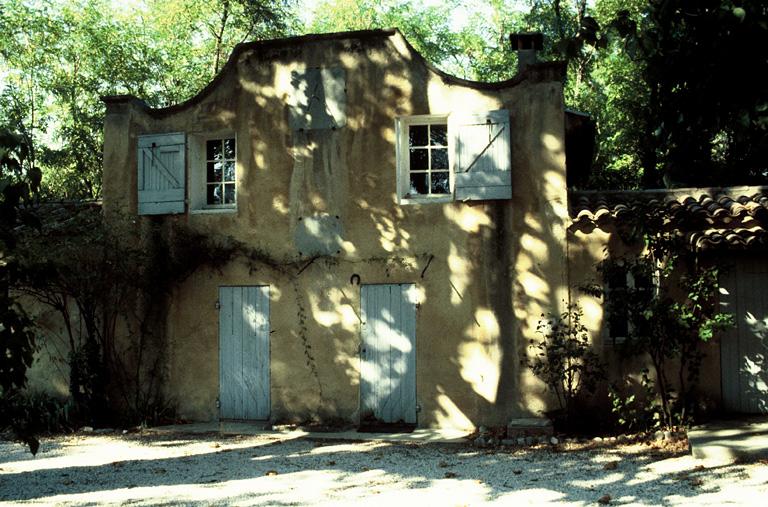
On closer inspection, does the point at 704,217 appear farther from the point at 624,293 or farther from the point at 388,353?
the point at 388,353

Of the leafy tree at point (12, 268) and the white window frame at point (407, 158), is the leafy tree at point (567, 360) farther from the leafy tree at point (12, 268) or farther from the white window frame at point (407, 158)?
the leafy tree at point (12, 268)

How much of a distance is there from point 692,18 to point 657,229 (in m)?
2.76

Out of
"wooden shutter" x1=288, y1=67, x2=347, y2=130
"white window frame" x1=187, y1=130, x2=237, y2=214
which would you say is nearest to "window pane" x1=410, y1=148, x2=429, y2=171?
"wooden shutter" x1=288, y1=67, x2=347, y2=130

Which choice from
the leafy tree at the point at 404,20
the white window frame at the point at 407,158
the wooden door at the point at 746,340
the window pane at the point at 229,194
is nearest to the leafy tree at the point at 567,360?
the wooden door at the point at 746,340

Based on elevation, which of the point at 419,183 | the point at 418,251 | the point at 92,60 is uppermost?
the point at 92,60

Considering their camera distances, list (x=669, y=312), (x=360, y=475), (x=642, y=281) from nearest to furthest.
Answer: (x=360, y=475)
(x=669, y=312)
(x=642, y=281)

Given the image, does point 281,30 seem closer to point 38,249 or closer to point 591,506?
point 38,249

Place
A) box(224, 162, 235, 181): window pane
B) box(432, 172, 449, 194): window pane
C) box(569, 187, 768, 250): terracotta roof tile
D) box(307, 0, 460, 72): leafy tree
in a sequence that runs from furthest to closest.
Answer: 1. box(307, 0, 460, 72): leafy tree
2. box(224, 162, 235, 181): window pane
3. box(432, 172, 449, 194): window pane
4. box(569, 187, 768, 250): terracotta roof tile

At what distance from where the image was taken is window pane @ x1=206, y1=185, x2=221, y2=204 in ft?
39.1

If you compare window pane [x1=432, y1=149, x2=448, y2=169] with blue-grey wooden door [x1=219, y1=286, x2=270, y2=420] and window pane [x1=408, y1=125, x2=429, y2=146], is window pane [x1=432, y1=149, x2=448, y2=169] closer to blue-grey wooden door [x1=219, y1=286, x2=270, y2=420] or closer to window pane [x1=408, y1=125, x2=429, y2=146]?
window pane [x1=408, y1=125, x2=429, y2=146]

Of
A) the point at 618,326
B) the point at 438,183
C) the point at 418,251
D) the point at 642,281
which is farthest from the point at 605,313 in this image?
the point at 438,183

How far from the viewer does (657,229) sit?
925cm

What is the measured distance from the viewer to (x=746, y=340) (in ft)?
32.7

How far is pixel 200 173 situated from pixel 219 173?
0.35 metres
